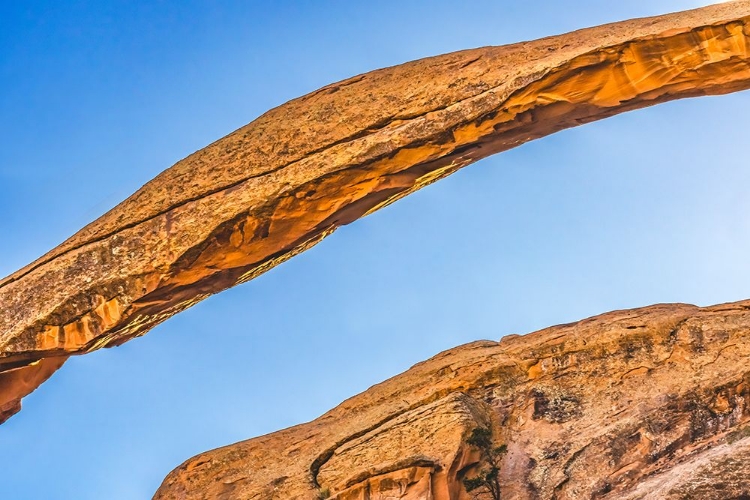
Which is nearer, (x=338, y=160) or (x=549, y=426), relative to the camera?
(x=338, y=160)

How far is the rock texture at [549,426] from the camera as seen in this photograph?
25.6 metres

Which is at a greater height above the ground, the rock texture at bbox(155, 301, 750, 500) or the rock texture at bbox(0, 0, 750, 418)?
the rock texture at bbox(0, 0, 750, 418)

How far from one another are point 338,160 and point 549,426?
32.2 ft

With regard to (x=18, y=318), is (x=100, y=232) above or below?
above

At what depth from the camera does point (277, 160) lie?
88.9 ft

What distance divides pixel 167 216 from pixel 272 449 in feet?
30.5

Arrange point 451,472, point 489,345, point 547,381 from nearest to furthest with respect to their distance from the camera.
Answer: point 451,472 → point 547,381 → point 489,345

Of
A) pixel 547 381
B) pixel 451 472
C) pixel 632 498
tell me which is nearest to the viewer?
pixel 632 498

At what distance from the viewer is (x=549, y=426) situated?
93.4ft

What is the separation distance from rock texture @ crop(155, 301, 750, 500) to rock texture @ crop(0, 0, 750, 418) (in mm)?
6319

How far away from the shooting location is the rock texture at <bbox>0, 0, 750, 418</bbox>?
85.2 feet

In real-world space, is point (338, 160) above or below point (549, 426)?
above

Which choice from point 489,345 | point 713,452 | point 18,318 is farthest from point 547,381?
point 18,318

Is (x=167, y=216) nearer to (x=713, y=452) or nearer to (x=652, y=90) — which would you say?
(x=652, y=90)
